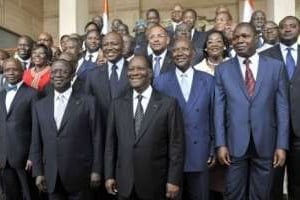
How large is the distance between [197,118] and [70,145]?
3.83 ft

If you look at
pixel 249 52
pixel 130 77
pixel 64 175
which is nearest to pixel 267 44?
pixel 249 52

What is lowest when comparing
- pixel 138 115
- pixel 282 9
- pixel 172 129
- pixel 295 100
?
pixel 172 129

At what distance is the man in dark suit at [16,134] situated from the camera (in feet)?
19.2

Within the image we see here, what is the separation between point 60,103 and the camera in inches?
212

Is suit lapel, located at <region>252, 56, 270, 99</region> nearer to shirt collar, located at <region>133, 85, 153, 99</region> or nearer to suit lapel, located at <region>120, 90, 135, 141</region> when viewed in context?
shirt collar, located at <region>133, 85, 153, 99</region>

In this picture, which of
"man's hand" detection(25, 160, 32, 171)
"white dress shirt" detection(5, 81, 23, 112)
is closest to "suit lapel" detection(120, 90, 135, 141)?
"man's hand" detection(25, 160, 32, 171)

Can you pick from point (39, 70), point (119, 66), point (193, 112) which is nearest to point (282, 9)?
point (39, 70)

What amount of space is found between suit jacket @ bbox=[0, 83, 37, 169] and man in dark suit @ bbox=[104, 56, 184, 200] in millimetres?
1199

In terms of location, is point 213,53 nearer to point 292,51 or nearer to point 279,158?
point 292,51

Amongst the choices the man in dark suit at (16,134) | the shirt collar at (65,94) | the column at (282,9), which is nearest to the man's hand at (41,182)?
the man in dark suit at (16,134)

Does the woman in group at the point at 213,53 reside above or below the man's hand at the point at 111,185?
above

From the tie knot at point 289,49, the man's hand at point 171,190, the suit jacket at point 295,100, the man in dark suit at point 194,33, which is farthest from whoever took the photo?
the man in dark suit at point 194,33

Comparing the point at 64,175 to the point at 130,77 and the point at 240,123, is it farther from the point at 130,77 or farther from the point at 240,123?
the point at 240,123

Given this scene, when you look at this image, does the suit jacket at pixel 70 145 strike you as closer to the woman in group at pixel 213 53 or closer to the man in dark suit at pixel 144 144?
the man in dark suit at pixel 144 144
